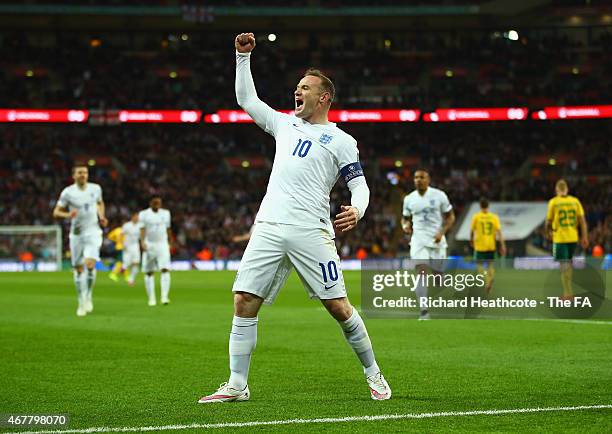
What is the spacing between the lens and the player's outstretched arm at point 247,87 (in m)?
8.01

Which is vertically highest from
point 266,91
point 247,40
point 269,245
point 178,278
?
point 266,91

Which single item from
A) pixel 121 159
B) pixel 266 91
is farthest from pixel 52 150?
pixel 266 91

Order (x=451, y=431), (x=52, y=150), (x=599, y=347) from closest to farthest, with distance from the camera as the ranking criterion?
(x=451, y=431)
(x=599, y=347)
(x=52, y=150)

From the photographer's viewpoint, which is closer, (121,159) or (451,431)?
(451,431)

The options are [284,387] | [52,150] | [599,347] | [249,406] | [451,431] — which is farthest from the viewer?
[52,150]

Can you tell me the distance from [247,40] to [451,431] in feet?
11.2

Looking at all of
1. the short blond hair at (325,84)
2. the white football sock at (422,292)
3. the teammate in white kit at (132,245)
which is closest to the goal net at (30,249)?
the teammate in white kit at (132,245)

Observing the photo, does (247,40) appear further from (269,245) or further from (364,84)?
(364,84)

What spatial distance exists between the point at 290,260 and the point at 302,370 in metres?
2.49

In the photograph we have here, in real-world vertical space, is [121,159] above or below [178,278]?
above

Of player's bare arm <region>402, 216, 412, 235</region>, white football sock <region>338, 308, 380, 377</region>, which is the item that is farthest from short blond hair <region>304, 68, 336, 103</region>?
player's bare arm <region>402, 216, 412, 235</region>

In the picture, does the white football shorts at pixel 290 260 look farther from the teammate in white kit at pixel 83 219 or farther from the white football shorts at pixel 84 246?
the white football shorts at pixel 84 246

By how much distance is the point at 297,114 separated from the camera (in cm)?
801

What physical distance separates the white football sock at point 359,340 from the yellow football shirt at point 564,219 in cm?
1200
